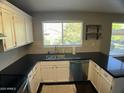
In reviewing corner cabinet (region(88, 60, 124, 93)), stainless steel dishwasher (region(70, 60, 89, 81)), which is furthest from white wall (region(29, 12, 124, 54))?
corner cabinet (region(88, 60, 124, 93))

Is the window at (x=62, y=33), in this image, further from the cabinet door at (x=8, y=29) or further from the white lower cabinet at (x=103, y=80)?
the cabinet door at (x=8, y=29)

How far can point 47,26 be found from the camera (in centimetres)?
363

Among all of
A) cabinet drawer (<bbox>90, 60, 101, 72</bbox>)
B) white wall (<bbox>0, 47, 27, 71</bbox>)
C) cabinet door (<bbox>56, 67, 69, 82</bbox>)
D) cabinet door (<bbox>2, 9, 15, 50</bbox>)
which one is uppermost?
cabinet door (<bbox>2, 9, 15, 50</bbox>)

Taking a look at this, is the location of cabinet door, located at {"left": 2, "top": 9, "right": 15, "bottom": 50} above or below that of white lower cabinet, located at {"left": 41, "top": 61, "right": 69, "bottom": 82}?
above

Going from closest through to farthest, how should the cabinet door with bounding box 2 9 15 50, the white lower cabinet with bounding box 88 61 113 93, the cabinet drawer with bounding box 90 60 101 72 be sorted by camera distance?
the cabinet door with bounding box 2 9 15 50
the white lower cabinet with bounding box 88 61 113 93
the cabinet drawer with bounding box 90 60 101 72

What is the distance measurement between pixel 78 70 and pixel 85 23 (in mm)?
1677

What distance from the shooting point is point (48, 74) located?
10.0 feet

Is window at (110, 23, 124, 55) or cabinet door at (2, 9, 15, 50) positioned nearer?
cabinet door at (2, 9, 15, 50)

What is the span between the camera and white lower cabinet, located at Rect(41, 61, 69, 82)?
9.80 ft

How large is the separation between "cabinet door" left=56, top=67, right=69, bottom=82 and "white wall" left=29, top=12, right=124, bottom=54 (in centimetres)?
84

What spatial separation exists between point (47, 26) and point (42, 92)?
2.13 metres

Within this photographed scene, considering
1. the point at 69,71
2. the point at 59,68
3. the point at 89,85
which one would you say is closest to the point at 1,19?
the point at 59,68

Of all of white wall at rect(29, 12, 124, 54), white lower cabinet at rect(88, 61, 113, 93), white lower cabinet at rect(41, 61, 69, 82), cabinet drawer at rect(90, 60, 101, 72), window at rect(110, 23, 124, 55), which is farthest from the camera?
window at rect(110, 23, 124, 55)

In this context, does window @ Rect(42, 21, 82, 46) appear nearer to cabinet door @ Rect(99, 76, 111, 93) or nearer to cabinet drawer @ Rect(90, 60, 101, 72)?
cabinet drawer @ Rect(90, 60, 101, 72)
